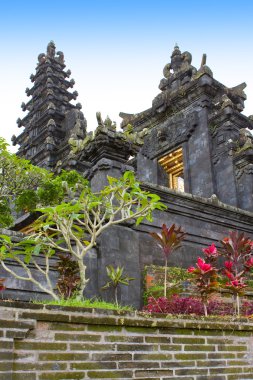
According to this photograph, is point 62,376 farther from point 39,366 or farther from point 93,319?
point 93,319

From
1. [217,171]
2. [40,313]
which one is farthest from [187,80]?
[40,313]

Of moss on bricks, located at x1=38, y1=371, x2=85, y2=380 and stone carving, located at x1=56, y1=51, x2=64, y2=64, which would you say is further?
stone carving, located at x1=56, y1=51, x2=64, y2=64

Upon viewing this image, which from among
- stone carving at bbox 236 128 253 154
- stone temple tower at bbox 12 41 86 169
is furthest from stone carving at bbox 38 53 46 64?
stone carving at bbox 236 128 253 154

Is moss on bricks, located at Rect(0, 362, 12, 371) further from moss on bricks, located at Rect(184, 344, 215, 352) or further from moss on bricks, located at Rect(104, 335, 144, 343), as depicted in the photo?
moss on bricks, located at Rect(184, 344, 215, 352)

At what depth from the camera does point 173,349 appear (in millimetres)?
4926

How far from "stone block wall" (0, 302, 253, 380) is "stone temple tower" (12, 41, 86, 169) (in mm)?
17824

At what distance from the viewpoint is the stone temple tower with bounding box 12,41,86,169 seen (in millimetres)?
25141

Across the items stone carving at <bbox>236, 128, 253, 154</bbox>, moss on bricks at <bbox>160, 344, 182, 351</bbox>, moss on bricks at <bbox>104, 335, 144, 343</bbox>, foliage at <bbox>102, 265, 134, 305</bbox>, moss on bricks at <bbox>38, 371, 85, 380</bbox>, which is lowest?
moss on bricks at <bbox>38, 371, 85, 380</bbox>

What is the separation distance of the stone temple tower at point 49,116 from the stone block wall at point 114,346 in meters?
17.8

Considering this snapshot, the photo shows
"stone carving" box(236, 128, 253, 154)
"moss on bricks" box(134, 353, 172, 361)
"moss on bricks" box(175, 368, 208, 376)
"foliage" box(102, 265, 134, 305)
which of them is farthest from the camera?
"stone carving" box(236, 128, 253, 154)

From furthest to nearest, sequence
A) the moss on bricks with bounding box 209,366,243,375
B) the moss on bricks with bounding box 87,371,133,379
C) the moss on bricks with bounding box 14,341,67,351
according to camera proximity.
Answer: the moss on bricks with bounding box 209,366,243,375, the moss on bricks with bounding box 87,371,133,379, the moss on bricks with bounding box 14,341,67,351

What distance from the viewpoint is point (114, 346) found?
4.46 metres

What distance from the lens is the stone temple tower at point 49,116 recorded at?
2514 centimetres

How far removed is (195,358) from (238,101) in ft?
55.1
